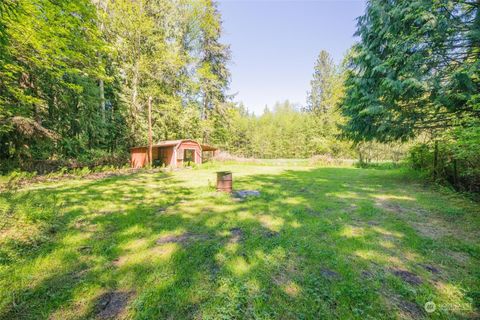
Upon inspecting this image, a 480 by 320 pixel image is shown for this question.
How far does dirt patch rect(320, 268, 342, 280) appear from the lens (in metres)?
2.54

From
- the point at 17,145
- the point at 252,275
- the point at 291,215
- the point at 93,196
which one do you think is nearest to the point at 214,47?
the point at 17,145

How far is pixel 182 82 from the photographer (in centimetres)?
2122

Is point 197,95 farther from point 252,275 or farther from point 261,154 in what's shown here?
point 261,154

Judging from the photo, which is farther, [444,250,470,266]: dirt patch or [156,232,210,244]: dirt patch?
[156,232,210,244]: dirt patch

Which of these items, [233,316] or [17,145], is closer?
[233,316]

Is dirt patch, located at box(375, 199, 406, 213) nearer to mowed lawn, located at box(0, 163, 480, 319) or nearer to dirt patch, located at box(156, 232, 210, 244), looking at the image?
mowed lawn, located at box(0, 163, 480, 319)

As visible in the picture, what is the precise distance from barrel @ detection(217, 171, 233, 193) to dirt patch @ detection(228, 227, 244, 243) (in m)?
3.07

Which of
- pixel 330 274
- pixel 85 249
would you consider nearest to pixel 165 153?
pixel 85 249

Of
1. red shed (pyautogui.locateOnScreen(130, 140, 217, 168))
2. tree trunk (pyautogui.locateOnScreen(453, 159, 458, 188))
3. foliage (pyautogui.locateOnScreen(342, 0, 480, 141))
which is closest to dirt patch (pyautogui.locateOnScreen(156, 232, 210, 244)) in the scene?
foliage (pyautogui.locateOnScreen(342, 0, 480, 141))

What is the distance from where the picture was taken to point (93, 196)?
254 inches

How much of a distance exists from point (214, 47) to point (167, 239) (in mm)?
23537

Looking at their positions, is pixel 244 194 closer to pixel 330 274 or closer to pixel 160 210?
pixel 160 210

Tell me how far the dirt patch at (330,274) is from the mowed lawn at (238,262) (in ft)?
0.07

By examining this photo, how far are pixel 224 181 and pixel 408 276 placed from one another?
5.28m
